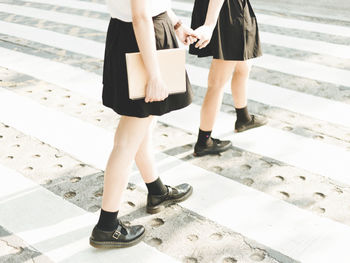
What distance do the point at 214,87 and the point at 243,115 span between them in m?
0.60

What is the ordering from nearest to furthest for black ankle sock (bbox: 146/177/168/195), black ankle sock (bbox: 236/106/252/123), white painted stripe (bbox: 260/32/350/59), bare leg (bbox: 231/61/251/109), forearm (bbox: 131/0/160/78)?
forearm (bbox: 131/0/160/78)
black ankle sock (bbox: 146/177/168/195)
bare leg (bbox: 231/61/251/109)
black ankle sock (bbox: 236/106/252/123)
white painted stripe (bbox: 260/32/350/59)

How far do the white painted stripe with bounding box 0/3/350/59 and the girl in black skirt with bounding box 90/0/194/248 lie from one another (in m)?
3.66

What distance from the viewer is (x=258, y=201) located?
270 centimetres

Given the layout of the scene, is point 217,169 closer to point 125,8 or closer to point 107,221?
point 107,221


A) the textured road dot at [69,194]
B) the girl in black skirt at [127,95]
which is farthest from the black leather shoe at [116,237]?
the textured road dot at [69,194]

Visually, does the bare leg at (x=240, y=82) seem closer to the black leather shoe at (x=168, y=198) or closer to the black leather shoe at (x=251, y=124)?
the black leather shoe at (x=251, y=124)

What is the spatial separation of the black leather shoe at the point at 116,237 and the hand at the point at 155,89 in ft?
2.37

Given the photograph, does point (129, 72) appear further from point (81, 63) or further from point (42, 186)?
point (81, 63)

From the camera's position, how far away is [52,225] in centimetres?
250

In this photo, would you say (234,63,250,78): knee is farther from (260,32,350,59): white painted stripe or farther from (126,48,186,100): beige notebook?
(260,32,350,59): white painted stripe

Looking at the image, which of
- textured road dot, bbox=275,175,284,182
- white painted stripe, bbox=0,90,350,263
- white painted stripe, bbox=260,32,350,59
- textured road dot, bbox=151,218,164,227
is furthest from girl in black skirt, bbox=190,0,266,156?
white painted stripe, bbox=260,32,350,59

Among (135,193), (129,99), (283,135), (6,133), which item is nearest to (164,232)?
(135,193)

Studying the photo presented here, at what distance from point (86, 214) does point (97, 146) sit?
0.88 metres

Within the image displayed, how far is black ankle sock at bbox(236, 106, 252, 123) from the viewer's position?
3460 mm
